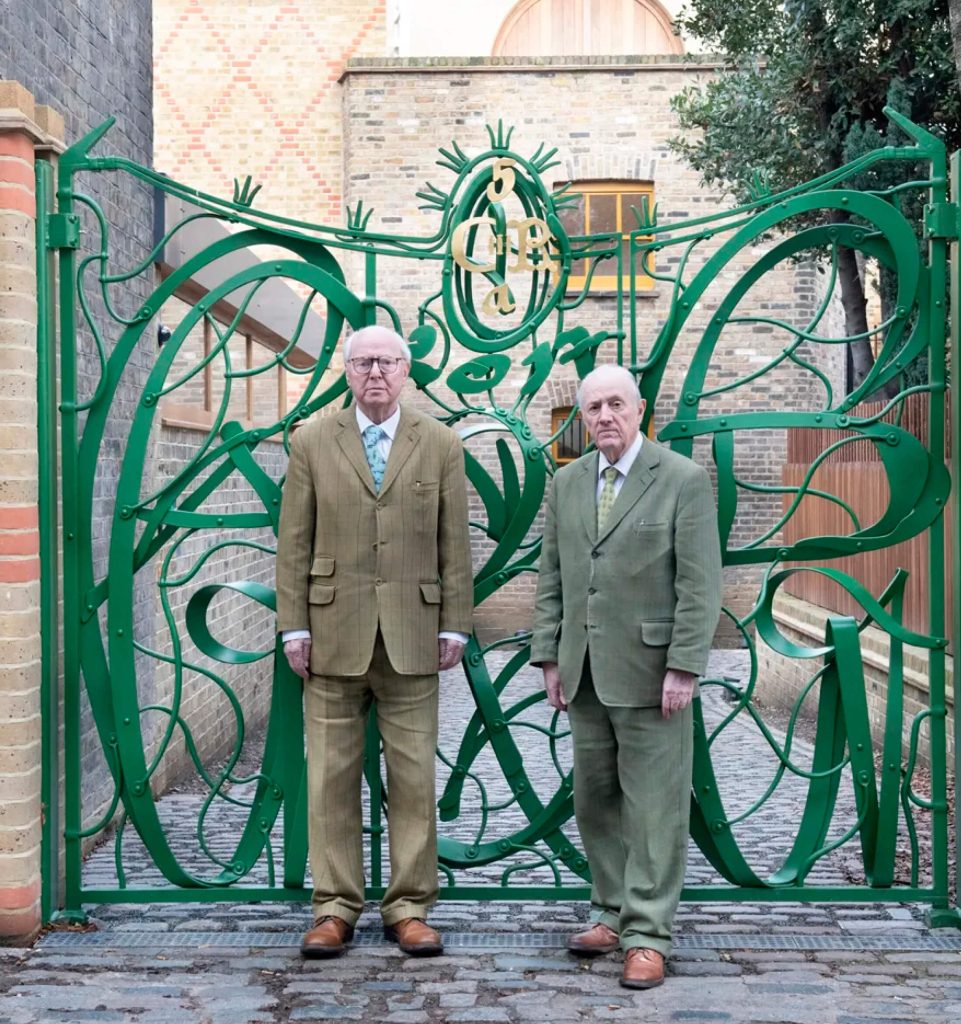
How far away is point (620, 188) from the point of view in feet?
60.6

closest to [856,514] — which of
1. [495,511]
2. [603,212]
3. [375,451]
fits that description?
[495,511]

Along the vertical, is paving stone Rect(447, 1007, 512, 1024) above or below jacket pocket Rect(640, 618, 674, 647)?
below

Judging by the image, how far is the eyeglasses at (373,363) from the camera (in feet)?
16.1

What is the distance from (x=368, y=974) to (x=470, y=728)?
1002 millimetres

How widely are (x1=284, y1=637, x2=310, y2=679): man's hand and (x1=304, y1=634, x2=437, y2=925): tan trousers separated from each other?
79 mm

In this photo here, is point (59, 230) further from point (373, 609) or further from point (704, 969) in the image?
point (704, 969)

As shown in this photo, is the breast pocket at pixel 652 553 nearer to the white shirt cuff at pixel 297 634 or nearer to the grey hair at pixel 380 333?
the grey hair at pixel 380 333

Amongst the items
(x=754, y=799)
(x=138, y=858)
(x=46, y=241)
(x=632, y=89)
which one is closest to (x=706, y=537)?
(x=46, y=241)

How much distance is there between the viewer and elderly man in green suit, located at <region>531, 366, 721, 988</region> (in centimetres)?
469

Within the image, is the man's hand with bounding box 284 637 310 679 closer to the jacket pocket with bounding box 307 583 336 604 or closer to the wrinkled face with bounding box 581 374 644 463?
the jacket pocket with bounding box 307 583 336 604

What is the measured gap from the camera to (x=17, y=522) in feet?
16.7

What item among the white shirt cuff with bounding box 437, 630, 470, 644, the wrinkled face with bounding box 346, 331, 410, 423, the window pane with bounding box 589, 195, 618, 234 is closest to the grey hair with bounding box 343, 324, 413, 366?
the wrinkled face with bounding box 346, 331, 410, 423

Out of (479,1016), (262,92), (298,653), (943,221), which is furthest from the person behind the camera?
(262,92)

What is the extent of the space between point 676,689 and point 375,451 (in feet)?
4.28
